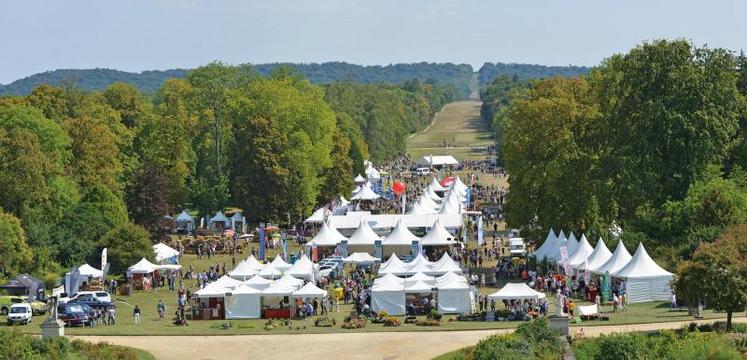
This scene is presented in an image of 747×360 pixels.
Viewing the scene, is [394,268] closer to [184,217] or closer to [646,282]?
[646,282]

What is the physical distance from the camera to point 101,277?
63469 mm

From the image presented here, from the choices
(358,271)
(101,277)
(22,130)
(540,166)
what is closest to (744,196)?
(540,166)

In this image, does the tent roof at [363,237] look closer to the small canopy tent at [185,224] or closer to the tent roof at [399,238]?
the tent roof at [399,238]

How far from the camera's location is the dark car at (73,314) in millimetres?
51875

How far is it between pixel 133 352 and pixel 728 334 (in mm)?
19573

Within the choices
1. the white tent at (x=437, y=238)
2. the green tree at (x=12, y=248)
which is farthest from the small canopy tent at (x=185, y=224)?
the green tree at (x=12, y=248)

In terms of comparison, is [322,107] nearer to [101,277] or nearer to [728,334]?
[101,277]

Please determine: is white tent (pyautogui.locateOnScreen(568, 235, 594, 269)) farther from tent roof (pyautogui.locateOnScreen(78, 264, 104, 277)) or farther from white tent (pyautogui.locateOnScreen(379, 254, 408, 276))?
tent roof (pyautogui.locateOnScreen(78, 264, 104, 277))

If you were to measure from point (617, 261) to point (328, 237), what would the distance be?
22403 mm

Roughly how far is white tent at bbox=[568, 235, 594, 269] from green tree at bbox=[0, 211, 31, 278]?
27.3 meters

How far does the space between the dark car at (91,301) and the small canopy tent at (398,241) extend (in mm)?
21210

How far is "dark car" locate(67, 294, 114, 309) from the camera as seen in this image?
5519 cm

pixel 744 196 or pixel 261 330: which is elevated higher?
pixel 744 196

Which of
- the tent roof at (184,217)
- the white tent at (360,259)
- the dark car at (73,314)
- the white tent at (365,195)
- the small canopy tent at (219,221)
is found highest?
the white tent at (365,195)
